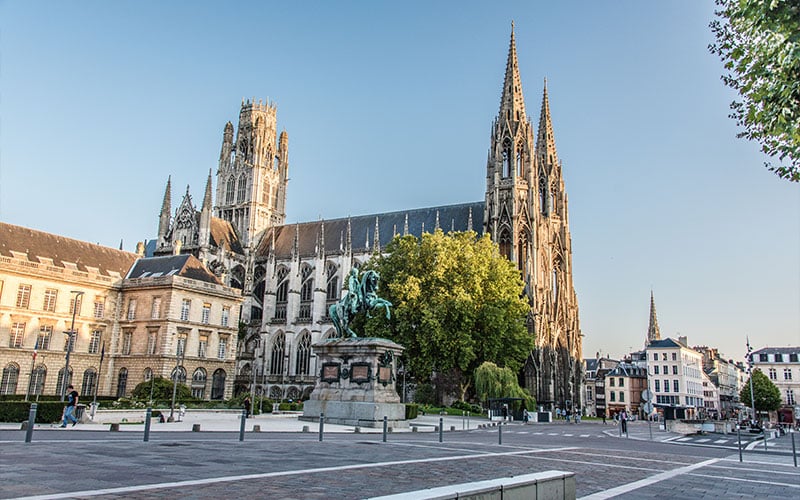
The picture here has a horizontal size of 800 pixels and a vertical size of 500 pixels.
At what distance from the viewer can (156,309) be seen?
4750cm

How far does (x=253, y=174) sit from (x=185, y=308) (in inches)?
1496

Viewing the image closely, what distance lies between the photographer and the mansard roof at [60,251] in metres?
45.5

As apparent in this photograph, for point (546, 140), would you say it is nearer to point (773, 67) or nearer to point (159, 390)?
point (159, 390)

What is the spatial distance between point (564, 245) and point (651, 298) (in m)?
64.0

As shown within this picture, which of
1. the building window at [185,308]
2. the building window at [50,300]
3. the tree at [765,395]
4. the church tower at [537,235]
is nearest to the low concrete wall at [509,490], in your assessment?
the building window at [185,308]

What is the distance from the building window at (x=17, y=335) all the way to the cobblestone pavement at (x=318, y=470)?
30.7 m

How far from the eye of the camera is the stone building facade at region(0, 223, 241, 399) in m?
42.9

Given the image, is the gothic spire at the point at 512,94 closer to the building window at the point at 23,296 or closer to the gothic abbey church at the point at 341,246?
the gothic abbey church at the point at 341,246

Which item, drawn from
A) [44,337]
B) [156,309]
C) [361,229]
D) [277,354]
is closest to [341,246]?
[361,229]

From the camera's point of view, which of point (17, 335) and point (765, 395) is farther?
point (765, 395)

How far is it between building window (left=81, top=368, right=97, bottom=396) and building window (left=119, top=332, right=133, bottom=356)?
2553mm

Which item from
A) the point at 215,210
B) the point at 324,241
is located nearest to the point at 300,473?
the point at 324,241

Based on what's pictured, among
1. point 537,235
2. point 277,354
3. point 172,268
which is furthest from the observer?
point 277,354

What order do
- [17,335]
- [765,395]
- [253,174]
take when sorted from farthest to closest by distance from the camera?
[765,395] → [253,174] → [17,335]
